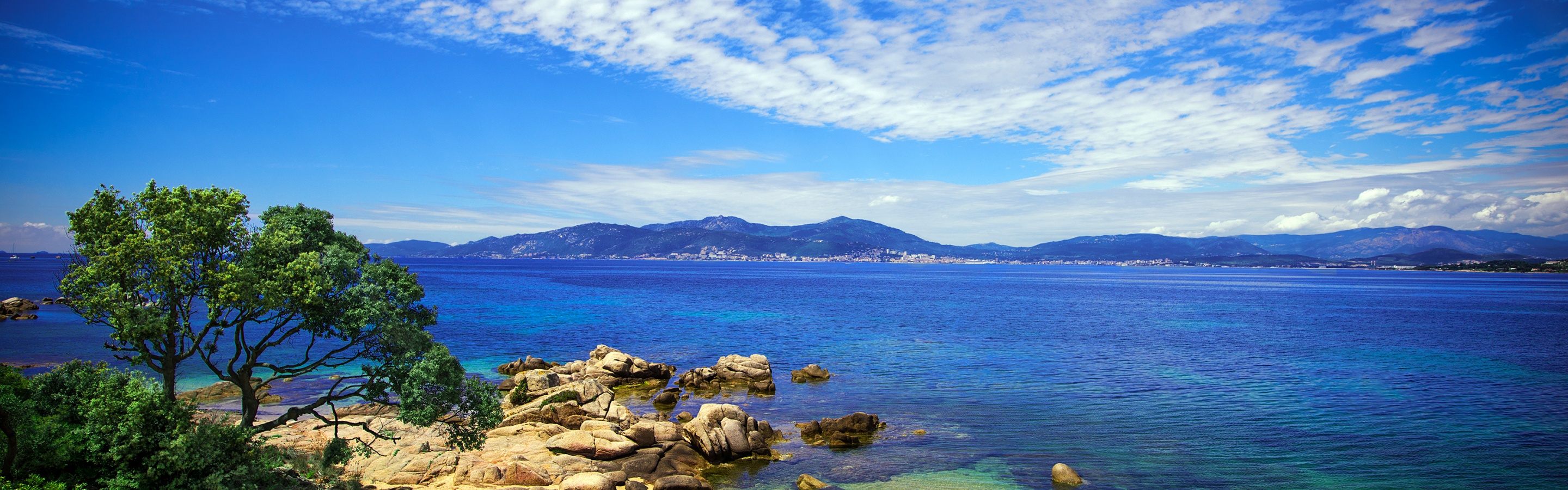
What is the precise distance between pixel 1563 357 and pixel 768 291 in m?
115

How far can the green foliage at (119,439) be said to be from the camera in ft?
57.9

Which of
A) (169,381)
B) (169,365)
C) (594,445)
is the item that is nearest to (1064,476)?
(594,445)

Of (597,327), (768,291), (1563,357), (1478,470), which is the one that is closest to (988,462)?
(1478,470)

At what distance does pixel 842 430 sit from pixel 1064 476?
1021 centimetres

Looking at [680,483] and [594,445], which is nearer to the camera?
[680,483]

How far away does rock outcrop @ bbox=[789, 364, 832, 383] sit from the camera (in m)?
47.8

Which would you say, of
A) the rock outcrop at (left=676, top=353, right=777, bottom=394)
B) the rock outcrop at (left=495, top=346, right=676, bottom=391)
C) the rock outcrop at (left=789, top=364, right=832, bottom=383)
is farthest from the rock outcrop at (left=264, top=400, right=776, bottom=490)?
the rock outcrop at (left=789, top=364, right=832, bottom=383)

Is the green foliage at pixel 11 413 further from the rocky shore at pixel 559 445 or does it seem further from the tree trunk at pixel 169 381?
the rocky shore at pixel 559 445

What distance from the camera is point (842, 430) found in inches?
1307

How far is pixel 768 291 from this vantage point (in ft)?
492

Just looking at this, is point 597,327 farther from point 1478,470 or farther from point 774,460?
point 1478,470

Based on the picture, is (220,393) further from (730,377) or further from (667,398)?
(730,377)

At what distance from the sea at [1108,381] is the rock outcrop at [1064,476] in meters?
0.49

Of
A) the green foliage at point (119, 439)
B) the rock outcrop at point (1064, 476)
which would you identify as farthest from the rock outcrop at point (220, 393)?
the rock outcrop at point (1064, 476)
